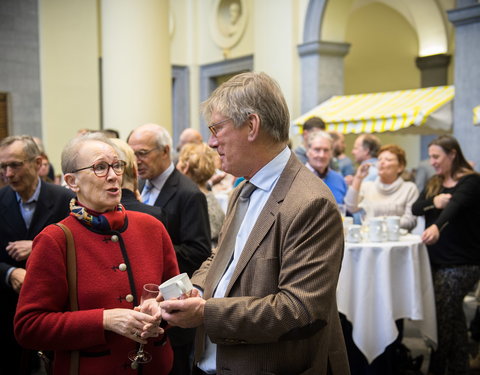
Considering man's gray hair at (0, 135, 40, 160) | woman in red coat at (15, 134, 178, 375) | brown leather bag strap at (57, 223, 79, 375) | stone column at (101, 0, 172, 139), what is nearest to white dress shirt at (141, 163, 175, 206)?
man's gray hair at (0, 135, 40, 160)

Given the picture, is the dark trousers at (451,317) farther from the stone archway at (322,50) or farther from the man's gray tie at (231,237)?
the stone archway at (322,50)

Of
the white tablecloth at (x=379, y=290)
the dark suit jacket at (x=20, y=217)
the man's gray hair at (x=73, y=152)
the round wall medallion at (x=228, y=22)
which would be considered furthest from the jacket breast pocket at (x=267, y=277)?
the round wall medallion at (x=228, y=22)

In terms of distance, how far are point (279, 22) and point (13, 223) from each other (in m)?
9.09

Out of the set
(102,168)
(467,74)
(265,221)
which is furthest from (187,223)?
(467,74)

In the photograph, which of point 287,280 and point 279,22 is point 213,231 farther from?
point 279,22

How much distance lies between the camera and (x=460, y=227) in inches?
187

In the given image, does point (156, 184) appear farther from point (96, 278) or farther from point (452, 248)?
point (452, 248)

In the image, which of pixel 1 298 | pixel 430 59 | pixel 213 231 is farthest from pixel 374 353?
pixel 430 59

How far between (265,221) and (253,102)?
0.39 metres

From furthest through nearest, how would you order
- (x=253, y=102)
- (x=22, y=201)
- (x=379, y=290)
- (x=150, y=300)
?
(x=379, y=290)
(x=22, y=201)
(x=150, y=300)
(x=253, y=102)

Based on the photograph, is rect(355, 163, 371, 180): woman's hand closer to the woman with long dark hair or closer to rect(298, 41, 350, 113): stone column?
the woman with long dark hair

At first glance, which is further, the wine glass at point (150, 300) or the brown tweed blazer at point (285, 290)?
the wine glass at point (150, 300)

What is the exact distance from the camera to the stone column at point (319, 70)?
446 inches

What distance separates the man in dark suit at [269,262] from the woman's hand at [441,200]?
2.84 m
